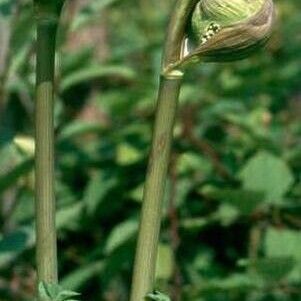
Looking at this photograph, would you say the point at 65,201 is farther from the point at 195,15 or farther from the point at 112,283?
the point at 195,15

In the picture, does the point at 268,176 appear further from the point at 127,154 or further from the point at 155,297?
the point at 155,297

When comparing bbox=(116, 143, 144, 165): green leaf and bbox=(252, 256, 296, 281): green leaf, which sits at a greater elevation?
bbox=(116, 143, 144, 165): green leaf

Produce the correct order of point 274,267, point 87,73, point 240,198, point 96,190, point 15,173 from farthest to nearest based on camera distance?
point 87,73
point 96,190
point 240,198
point 274,267
point 15,173

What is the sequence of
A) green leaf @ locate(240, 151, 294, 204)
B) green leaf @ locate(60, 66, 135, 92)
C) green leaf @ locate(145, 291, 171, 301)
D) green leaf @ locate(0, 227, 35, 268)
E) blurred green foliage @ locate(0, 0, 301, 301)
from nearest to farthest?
green leaf @ locate(145, 291, 171, 301) < green leaf @ locate(0, 227, 35, 268) < blurred green foliage @ locate(0, 0, 301, 301) < green leaf @ locate(240, 151, 294, 204) < green leaf @ locate(60, 66, 135, 92)

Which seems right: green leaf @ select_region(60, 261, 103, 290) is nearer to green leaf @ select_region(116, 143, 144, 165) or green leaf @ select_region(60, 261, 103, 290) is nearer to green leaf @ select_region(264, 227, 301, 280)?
green leaf @ select_region(116, 143, 144, 165)

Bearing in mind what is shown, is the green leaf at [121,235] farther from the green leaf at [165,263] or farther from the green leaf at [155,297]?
the green leaf at [155,297]

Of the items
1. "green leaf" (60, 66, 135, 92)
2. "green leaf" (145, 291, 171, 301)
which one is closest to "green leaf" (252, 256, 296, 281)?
"green leaf" (60, 66, 135, 92)

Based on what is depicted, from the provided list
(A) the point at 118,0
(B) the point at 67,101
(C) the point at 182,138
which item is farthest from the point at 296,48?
(A) the point at 118,0

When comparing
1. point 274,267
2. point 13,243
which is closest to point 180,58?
point 13,243
